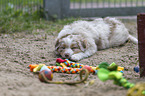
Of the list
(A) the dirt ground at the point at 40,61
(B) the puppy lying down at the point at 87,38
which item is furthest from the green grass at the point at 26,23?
(B) the puppy lying down at the point at 87,38

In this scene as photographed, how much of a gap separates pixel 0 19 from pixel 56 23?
1980 millimetres

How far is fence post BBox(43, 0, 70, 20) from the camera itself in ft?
29.3

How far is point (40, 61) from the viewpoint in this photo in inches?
179

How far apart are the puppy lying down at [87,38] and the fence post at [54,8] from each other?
2.79 m

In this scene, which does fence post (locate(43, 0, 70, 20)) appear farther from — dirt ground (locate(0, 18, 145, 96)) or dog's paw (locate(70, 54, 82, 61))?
dog's paw (locate(70, 54, 82, 61))

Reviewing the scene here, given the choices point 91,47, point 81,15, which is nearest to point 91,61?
point 91,47

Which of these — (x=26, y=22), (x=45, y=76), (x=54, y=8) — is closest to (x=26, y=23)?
(x=26, y=22)

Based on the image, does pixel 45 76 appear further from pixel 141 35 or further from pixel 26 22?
pixel 26 22

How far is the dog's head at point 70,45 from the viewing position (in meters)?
5.05

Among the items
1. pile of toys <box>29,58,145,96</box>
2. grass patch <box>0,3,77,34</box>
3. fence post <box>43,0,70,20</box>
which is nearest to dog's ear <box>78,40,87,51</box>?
pile of toys <box>29,58,145,96</box>

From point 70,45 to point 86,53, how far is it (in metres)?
0.42

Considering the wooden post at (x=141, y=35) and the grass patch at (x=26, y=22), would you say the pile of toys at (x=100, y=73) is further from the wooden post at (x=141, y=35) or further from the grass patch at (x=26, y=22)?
the grass patch at (x=26, y=22)

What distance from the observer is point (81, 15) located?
30.0ft

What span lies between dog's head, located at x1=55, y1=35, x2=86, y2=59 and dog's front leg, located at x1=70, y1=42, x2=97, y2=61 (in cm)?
9
